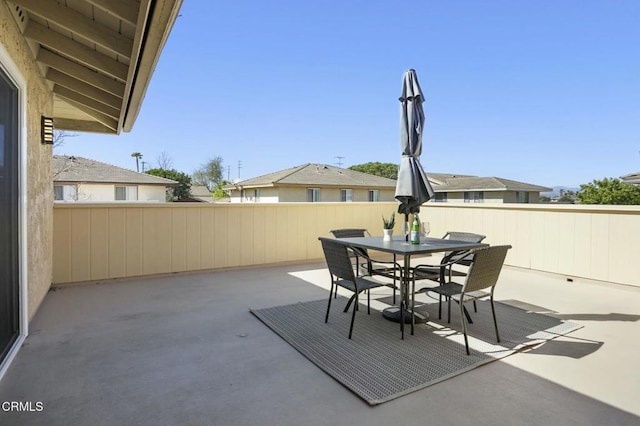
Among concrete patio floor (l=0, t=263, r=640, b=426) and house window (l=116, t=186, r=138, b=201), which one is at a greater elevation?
house window (l=116, t=186, r=138, b=201)

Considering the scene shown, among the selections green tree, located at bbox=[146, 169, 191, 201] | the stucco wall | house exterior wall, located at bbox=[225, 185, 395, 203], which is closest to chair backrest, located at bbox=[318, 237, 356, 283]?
the stucco wall

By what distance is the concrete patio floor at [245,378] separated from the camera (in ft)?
6.57

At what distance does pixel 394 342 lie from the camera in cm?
307

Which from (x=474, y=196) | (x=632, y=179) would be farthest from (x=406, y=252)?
(x=474, y=196)

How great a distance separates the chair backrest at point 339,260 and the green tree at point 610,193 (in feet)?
55.1

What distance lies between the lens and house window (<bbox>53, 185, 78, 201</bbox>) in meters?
16.3

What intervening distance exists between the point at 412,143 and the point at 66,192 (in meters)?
17.8

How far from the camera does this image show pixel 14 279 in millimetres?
2865

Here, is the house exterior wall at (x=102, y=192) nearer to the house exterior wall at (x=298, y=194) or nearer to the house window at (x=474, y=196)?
the house exterior wall at (x=298, y=194)

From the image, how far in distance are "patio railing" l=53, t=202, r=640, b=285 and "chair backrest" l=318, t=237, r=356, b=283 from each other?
3.30 meters

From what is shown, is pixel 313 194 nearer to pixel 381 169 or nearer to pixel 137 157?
pixel 137 157

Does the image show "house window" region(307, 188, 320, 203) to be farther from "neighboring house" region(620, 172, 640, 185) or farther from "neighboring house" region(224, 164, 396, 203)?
"neighboring house" region(620, 172, 640, 185)

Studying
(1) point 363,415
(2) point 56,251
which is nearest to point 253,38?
(2) point 56,251

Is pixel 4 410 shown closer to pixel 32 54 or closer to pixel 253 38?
pixel 32 54
